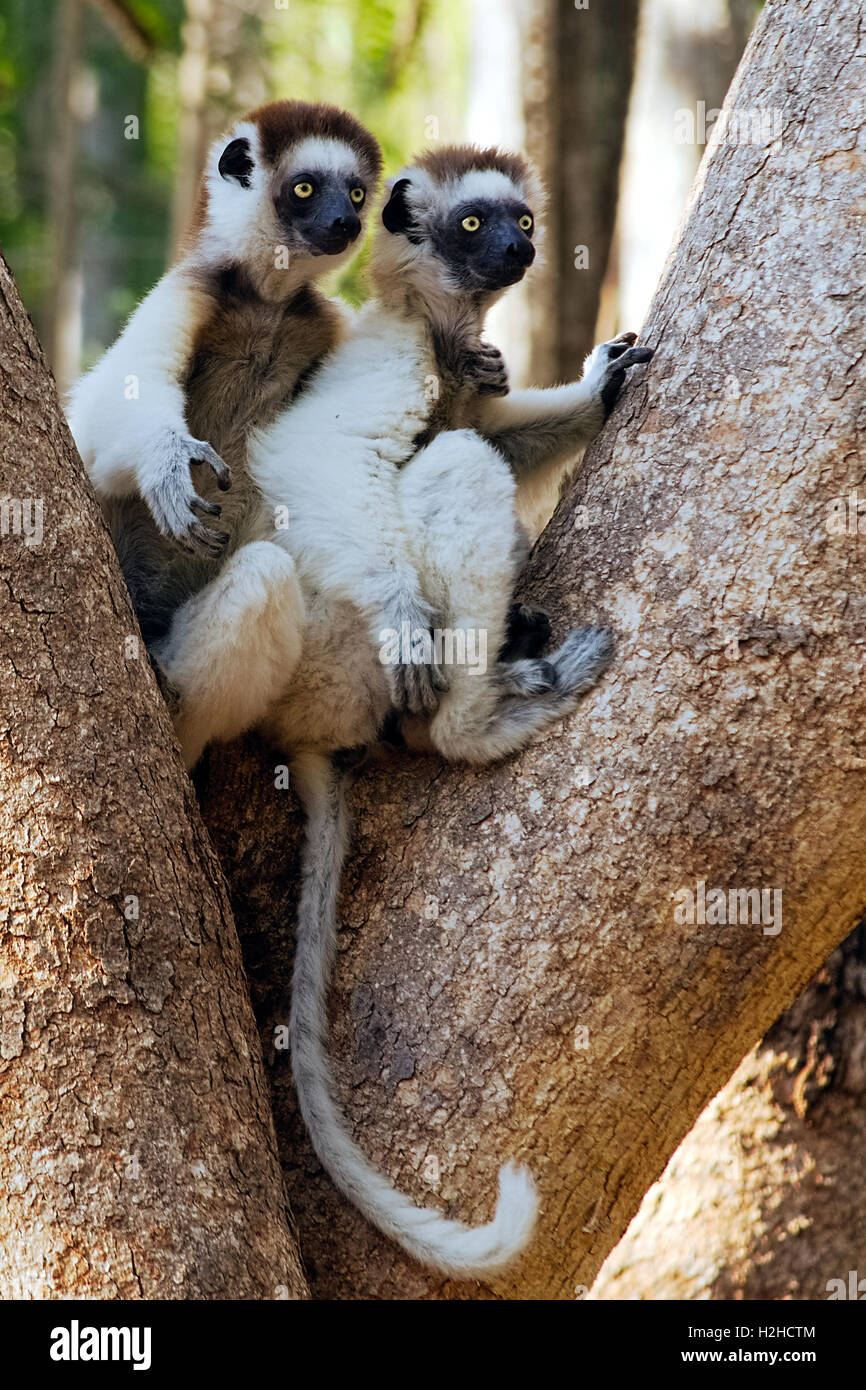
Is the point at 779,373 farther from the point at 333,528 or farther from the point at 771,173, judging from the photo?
the point at 333,528

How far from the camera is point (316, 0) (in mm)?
15211

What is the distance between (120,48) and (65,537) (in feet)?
82.4

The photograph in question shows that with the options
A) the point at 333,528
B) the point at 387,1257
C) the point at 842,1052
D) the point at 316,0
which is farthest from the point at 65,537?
the point at 316,0

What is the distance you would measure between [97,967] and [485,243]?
2.97 metres

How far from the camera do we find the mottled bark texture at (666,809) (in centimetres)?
335

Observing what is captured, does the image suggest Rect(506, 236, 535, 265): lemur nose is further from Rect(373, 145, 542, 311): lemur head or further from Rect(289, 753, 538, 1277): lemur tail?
Rect(289, 753, 538, 1277): lemur tail

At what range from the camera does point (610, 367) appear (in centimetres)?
426

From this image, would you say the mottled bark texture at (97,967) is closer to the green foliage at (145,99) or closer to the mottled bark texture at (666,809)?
the mottled bark texture at (666,809)

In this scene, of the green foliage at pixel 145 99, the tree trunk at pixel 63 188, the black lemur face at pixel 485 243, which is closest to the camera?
the black lemur face at pixel 485 243

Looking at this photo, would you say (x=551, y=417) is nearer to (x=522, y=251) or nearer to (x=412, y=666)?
(x=522, y=251)

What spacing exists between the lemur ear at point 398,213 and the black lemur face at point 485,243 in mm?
106

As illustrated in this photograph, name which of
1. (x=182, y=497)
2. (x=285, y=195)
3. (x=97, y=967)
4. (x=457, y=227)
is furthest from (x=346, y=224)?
(x=97, y=967)

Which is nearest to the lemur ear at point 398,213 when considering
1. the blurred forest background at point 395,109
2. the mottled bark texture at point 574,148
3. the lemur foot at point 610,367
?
the blurred forest background at point 395,109

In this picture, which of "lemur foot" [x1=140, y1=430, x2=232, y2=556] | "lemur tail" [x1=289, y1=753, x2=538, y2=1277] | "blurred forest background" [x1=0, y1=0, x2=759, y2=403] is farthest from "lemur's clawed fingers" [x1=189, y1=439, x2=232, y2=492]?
"blurred forest background" [x1=0, y1=0, x2=759, y2=403]
